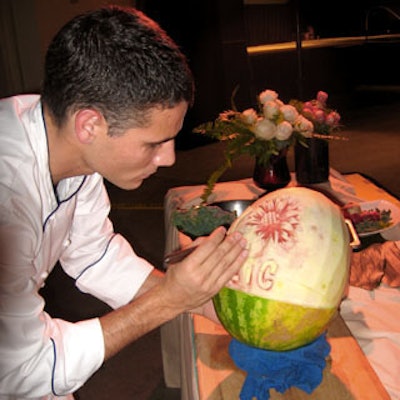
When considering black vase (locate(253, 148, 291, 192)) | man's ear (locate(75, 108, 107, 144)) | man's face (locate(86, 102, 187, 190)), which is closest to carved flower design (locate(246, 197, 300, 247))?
man's face (locate(86, 102, 187, 190))

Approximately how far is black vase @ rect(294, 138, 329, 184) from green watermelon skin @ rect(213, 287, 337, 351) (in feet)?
3.84

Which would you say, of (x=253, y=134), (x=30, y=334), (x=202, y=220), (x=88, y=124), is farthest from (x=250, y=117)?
(x=30, y=334)

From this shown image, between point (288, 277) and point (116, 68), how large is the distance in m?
0.53

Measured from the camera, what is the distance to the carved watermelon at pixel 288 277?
1.05 meters

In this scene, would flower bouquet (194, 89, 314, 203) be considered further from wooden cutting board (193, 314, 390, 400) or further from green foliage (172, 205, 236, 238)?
wooden cutting board (193, 314, 390, 400)

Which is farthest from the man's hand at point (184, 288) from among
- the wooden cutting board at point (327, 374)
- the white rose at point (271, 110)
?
the white rose at point (271, 110)

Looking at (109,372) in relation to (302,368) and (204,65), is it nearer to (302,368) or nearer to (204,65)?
(302,368)

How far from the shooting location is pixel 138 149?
3.72 feet

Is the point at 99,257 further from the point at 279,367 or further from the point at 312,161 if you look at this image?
the point at 312,161

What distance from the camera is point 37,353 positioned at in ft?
3.44

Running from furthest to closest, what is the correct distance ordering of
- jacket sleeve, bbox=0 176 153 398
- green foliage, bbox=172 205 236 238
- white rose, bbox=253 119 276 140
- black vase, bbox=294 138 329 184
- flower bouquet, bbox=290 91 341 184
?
black vase, bbox=294 138 329 184
flower bouquet, bbox=290 91 341 184
white rose, bbox=253 119 276 140
green foliage, bbox=172 205 236 238
jacket sleeve, bbox=0 176 153 398

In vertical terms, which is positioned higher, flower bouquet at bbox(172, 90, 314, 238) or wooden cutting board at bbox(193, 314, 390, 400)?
flower bouquet at bbox(172, 90, 314, 238)

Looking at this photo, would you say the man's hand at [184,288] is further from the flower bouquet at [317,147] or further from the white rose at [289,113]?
the flower bouquet at [317,147]

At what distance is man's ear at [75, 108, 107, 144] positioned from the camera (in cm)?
106
